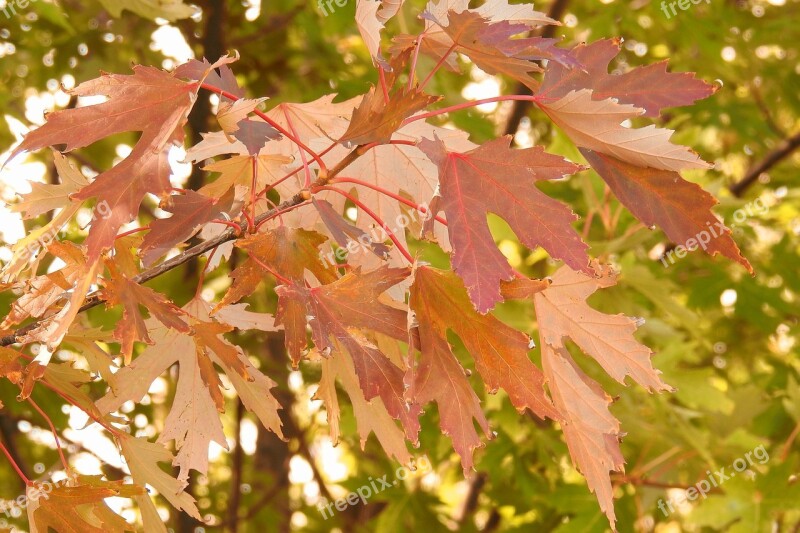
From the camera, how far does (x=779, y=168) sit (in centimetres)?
423

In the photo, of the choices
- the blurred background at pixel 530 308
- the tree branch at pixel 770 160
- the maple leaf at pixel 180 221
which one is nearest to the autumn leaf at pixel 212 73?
the maple leaf at pixel 180 221

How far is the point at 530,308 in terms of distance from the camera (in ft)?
7.91

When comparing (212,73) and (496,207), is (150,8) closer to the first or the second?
(212,73)

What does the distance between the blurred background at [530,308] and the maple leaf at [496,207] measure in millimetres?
1290

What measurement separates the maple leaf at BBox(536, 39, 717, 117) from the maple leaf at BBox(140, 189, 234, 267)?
433mm

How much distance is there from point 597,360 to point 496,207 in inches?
10.7

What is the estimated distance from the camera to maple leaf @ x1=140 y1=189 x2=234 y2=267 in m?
1.05

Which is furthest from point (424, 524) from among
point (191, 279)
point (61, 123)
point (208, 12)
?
point (61, 123)

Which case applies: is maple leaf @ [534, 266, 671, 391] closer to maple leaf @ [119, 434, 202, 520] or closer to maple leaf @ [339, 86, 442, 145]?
maple leaf @ [339, 86, 442, 145]

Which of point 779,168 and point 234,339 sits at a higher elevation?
point 234,339

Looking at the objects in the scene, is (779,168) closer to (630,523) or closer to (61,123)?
(630,523)

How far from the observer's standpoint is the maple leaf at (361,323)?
1.08m

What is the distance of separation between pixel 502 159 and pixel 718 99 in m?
3.27

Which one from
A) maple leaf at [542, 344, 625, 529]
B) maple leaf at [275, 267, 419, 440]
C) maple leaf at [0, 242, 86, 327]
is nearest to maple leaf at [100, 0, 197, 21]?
maple leaf at [0, 242, 86, 327]
